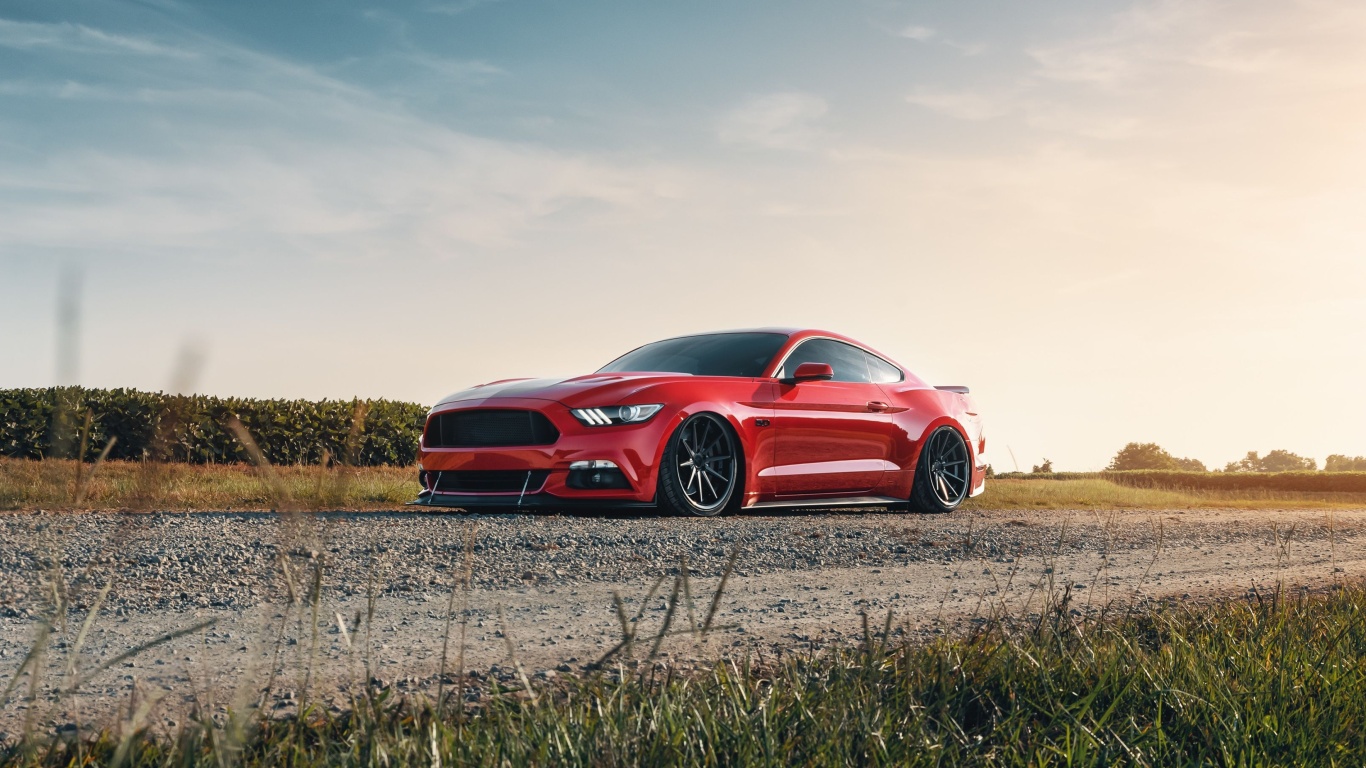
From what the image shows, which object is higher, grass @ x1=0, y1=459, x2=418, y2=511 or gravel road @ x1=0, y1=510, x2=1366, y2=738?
grass @ x1=0, y1=459, x2=418, y2=511

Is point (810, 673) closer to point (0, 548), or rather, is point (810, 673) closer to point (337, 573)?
point (337, 573)

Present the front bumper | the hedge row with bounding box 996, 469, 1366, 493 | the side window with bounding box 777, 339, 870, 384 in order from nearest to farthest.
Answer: the front bumper
the side window with bounding box 777, 339, 870, 384
the hedge row with bounding box 996, 469, 1366, 493

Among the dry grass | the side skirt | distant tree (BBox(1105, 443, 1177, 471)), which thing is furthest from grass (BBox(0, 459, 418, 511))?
distant tree (BBox(1105, 443, 1177, 471))

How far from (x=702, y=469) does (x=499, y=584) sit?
346cm

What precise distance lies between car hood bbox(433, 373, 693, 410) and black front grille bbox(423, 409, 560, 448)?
0.38ft

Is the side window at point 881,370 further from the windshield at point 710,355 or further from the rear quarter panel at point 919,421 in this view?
the windshield at point 710,355

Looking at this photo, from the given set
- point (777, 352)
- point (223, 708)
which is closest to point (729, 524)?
point (777, 352)

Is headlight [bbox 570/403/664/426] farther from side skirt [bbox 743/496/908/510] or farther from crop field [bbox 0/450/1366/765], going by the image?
crop field [bbox 0/450/1366/765]

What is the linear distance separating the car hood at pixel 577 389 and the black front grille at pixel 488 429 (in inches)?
4.5

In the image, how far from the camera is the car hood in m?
7.34

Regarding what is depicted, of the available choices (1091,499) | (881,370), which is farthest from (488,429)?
(1091,499)

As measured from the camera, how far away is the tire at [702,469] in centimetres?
743

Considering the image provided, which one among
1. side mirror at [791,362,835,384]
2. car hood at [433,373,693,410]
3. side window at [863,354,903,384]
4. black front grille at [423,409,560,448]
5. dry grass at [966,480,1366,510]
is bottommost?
dry grass at [966,480,1366,510]

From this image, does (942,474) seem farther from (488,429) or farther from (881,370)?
(488,429)
